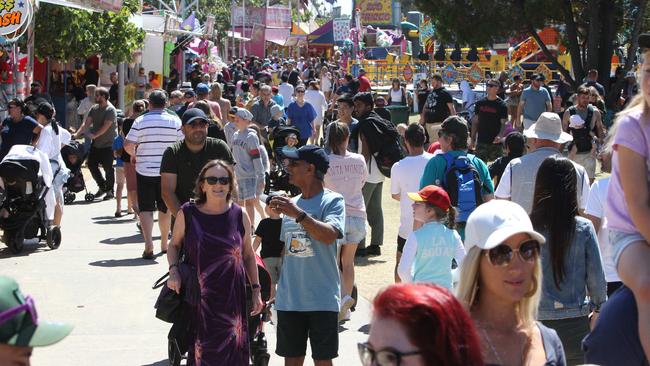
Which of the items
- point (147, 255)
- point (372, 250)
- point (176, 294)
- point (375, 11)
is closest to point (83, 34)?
point (147, 255)

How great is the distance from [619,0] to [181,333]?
24626 millimetres

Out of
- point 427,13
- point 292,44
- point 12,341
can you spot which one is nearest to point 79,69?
point 427,13

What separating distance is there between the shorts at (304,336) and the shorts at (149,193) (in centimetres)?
567

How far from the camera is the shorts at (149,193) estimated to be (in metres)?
11.9

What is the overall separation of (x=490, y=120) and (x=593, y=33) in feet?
44.8

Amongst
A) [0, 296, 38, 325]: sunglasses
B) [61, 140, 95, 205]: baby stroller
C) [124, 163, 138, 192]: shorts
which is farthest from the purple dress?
[61, 140, 95, 205]: baby stroller

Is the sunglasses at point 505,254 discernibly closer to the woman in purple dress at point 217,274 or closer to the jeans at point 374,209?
the woman in purple dress at point 217,274

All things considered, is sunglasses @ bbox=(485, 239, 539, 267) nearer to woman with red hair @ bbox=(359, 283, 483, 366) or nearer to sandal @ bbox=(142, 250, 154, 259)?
woman with red hair @ bbox=(359, 283, 483, 366)

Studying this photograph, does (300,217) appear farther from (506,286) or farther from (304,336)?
(506,286)

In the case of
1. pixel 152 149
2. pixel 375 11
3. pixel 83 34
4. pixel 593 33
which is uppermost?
pixel 375 11

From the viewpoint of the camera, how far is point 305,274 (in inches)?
253

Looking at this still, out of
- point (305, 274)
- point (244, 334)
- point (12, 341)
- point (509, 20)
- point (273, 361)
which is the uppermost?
point (509, 20)

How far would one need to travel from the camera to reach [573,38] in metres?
29.7

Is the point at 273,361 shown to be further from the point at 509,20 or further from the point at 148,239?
the point at 509,20
